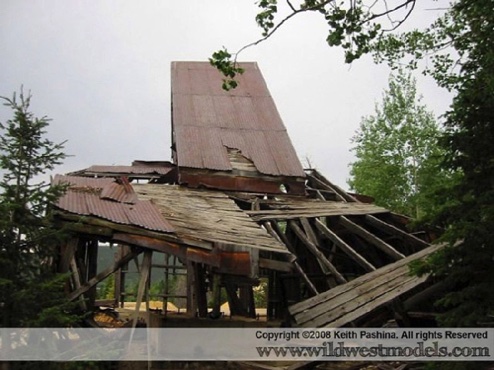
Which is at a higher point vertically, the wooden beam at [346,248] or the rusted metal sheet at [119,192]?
the rusted metal sheet at [119,192]

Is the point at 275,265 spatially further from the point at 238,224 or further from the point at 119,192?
the point at 119,192

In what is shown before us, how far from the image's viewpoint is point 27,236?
6.50 m

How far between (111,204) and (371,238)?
644 cm

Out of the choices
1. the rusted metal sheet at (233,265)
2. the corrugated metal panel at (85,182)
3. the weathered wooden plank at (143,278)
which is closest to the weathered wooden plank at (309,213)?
the corrugated metal panel at (85,182)

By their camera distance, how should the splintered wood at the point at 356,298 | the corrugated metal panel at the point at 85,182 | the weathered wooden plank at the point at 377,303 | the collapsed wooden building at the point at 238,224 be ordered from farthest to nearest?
the corrugated metal panel at the point at 85,182, the splintered wood at the point at 356,298, the weathered wooden plank at the point at 377,303, the collapsed wooden building at the point at 238,224

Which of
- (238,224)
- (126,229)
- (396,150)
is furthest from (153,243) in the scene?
(396,150)

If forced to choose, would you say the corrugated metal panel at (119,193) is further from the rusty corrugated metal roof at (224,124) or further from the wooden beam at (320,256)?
the wooden beam at (320,256)

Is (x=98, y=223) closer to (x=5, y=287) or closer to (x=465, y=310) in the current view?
(x=5, y=287)

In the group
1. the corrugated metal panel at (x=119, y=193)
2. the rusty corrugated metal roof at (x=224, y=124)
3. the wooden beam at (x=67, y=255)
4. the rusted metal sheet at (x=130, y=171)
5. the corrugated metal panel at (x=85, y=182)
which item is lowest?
the wooden beam at (x=67, y=255)

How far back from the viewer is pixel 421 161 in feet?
102

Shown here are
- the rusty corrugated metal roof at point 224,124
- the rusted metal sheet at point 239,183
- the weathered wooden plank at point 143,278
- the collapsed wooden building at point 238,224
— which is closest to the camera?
the weathered wooden plank at point 143,278

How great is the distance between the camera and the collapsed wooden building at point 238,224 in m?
8.69

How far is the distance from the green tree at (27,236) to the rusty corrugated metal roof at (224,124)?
8.26 metres

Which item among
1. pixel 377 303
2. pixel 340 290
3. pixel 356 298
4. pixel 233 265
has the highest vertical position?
pixel 233 265
